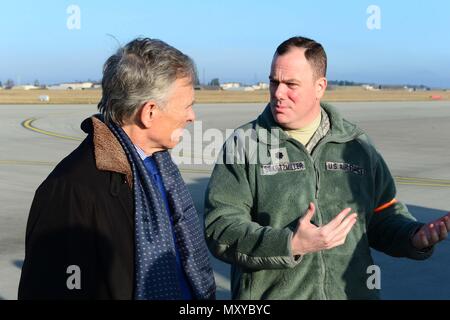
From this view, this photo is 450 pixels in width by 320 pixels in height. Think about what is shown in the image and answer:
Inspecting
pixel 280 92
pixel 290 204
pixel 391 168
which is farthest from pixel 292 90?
pixel 391 168

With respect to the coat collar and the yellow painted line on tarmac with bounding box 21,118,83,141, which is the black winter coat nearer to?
the coat collar

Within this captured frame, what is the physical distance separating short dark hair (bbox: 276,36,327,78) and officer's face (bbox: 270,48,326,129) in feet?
0.07

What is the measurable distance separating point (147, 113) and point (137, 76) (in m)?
0.16

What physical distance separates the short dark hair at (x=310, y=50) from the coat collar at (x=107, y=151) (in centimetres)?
106

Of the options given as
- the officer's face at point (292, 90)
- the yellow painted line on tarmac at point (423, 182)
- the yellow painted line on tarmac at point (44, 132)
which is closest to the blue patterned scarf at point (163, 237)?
the officer's face at point (292, 90)

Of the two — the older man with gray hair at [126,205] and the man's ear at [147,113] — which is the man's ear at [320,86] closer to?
the older man with gray hair at [126,205]

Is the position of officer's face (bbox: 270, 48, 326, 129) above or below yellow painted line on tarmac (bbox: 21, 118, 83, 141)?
above

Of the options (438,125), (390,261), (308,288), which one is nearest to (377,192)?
(308,288)

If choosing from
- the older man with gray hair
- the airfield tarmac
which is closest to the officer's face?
the older man with gray hair

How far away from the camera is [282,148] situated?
10.7 ft

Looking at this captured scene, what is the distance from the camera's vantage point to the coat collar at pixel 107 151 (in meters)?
2.55

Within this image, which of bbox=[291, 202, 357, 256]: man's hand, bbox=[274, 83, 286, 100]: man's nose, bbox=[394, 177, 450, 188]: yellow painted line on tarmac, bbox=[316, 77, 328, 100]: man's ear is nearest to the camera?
bbox=[291, 202, 357, 256]: man's hand

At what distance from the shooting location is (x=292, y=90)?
10.7 ft

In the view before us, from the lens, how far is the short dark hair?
3293 mm
